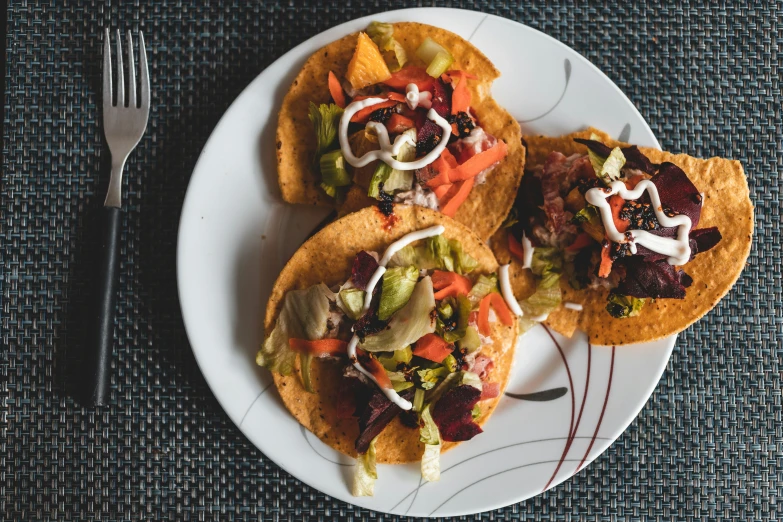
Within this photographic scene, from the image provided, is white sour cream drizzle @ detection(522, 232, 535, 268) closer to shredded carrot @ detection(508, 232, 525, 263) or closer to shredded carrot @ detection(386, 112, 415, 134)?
shredded carrot @ detection(508, 232, 525, 263)

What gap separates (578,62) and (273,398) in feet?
7.53

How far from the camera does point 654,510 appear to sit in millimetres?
3303

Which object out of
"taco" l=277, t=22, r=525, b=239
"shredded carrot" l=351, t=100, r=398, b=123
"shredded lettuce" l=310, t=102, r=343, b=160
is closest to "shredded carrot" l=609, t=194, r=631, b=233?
"taco" l=277, t=22, r=525, b=239

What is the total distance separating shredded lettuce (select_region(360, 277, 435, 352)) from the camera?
2.67 metres

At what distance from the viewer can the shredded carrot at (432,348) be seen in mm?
A: 2742

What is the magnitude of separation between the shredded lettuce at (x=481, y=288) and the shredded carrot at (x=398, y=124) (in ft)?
2.61

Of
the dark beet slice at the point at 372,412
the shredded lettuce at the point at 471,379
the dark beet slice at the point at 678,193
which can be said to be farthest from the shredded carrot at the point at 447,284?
the dark beet slice at the point at 678,193

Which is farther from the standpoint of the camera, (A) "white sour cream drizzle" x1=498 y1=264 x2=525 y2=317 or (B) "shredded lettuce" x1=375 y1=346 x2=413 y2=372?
(A) "white sour cream drizzle" x1=498 y1=264 x2=525 y2=317

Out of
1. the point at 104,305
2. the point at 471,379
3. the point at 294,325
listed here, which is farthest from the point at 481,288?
the point at 104,305

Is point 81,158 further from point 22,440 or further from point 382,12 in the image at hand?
point 382,12

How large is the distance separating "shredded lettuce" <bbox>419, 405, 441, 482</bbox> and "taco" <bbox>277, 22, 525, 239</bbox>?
3.09 feet

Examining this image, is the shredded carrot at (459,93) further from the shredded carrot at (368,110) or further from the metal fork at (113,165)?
the metal fork at (113,165)

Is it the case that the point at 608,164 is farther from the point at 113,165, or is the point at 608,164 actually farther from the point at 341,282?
the point at 113,165

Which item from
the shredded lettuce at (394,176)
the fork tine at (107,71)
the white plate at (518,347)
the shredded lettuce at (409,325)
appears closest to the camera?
the shredded lettuce at (409,325)
